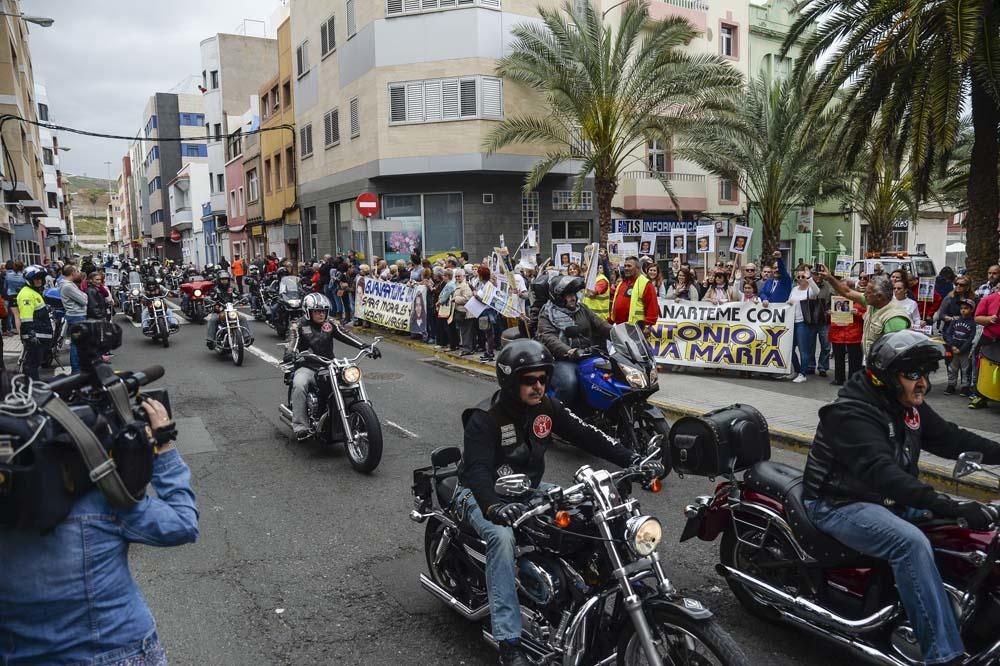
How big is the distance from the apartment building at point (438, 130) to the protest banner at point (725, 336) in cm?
1312

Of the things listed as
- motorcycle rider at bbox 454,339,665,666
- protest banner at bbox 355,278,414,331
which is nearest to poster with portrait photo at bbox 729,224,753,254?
protest banner at bbox 355,278,414,331

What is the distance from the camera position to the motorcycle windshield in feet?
22.6

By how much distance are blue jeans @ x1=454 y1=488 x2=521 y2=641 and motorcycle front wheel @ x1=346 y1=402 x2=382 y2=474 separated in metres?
3.67

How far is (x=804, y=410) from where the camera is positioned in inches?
377

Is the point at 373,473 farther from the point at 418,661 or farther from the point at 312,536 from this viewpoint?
the point at 418,661

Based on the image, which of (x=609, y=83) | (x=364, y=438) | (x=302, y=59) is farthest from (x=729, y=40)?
(x=364, y=438)

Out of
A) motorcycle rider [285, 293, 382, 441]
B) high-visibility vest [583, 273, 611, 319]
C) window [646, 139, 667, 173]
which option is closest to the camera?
motorcycle rider [285, 293, 382, 441]

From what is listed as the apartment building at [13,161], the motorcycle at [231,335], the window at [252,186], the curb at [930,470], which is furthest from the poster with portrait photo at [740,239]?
the window at [252,186]

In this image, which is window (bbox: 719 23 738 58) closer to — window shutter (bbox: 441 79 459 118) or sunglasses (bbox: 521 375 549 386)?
window shutter (bbox: 441 79 459 118)

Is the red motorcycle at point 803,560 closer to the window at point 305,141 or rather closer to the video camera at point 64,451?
the video camera at point 64,451

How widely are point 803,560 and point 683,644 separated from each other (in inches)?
46.4

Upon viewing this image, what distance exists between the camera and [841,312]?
35.6 feet

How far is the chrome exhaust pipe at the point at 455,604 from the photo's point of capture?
4.14 meters

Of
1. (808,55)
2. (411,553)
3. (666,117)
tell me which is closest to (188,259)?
(666,117)
